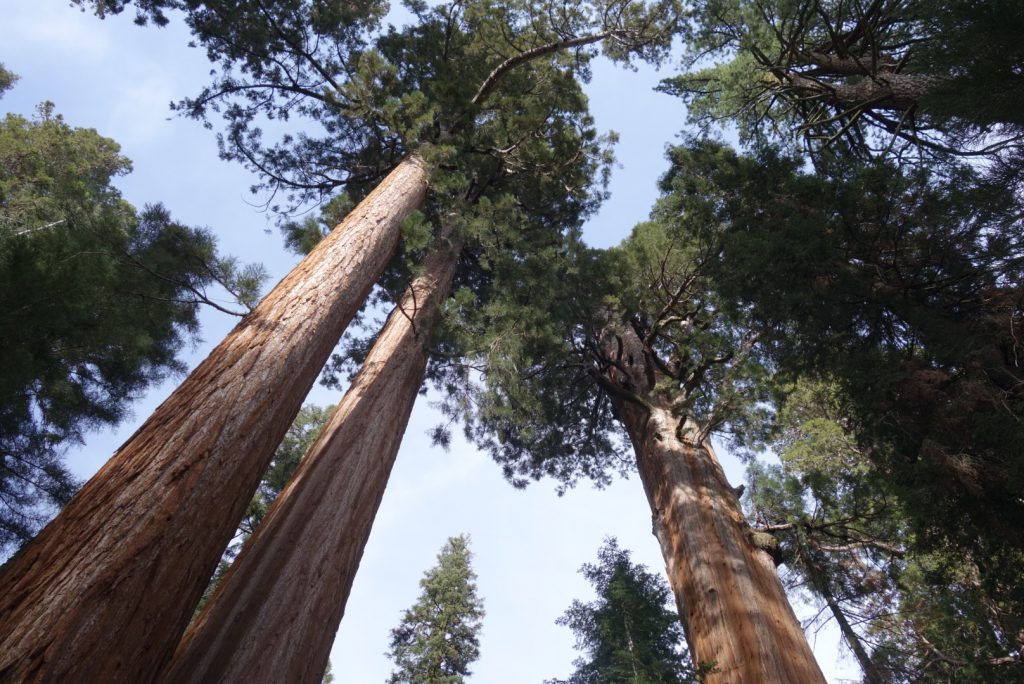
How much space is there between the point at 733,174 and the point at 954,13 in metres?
3.45

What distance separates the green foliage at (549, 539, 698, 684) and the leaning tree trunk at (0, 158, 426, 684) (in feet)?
17.9

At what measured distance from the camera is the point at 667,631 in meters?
8.45

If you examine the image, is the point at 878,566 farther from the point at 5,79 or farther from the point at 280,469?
the point at 5,79

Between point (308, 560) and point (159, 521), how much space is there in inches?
47.2

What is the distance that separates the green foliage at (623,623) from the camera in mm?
7714

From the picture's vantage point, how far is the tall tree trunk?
8.50ft

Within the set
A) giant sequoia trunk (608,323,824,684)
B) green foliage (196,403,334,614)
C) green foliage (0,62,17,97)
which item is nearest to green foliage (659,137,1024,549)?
giant sequoia trunk (608,323,824,684)

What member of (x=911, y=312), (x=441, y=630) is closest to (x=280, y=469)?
(x=441, y=630)

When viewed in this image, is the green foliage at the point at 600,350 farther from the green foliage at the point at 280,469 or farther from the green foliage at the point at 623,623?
the green foliage at the point at 280,469

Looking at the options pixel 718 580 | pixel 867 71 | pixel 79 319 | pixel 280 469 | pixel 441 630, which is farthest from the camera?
pixel 441 630

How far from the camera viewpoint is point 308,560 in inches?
124

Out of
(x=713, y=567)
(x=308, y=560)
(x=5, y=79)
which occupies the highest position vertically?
A: (x=5, y=79)

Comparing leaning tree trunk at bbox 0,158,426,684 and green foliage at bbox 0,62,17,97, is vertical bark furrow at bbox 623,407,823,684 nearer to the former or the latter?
leaning tree trunk at bbox 0,158,426,684

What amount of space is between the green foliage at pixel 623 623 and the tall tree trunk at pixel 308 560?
14.1 feet
